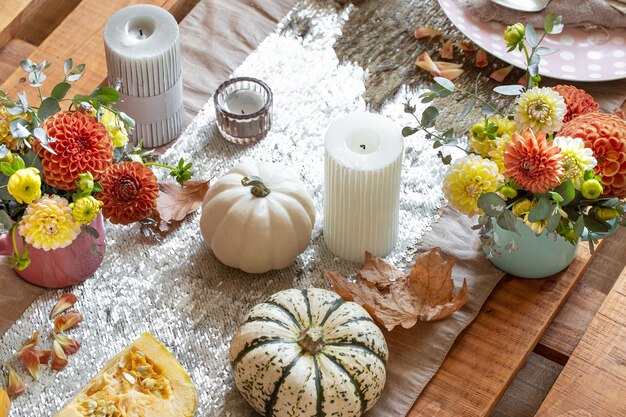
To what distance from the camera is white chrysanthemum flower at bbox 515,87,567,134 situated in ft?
3.90

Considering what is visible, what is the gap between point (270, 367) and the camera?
1.13m

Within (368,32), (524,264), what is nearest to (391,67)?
(368,32)

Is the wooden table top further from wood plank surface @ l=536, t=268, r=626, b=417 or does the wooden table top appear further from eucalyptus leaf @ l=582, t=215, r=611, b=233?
eucalyptus leaf @ l=582, t=215, r=611, b=233

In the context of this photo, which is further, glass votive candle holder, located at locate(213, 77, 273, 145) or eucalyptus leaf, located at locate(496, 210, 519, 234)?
glass votive candle holder, located at locate(213, 77, 273, 145)

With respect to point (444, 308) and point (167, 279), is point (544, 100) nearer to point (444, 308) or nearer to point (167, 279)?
point (444, 308)

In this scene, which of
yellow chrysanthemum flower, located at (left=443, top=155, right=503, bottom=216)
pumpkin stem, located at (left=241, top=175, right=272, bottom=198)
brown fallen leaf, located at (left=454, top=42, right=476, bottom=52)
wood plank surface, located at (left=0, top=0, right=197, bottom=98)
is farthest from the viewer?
brown fallen leaf, located at (left=454, top=42, right=476, bottom=52)

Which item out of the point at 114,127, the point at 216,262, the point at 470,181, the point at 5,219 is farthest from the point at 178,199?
the point at 470,181

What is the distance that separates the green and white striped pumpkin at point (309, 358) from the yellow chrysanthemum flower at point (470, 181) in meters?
0.18

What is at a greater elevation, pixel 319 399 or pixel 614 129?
pixel 614 129

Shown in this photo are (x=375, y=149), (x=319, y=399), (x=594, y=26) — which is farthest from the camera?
(x=594, y=26)

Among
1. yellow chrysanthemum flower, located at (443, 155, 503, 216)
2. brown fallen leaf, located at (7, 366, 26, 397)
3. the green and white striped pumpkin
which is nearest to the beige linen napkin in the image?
yellow chrysanthemum flower, located at (443, 155, 503, 216)

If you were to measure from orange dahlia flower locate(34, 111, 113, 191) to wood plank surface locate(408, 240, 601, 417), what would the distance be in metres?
0.48

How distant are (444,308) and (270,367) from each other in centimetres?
27

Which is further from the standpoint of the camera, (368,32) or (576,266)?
(368,32)
